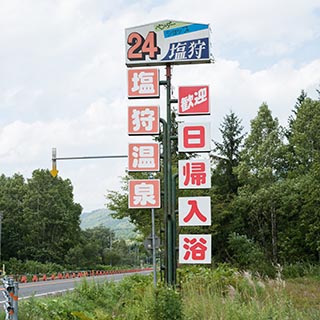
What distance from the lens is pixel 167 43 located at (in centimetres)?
1236

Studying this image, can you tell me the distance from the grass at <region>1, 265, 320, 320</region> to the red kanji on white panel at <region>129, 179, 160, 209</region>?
1638 millimetres

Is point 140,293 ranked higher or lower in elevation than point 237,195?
lower

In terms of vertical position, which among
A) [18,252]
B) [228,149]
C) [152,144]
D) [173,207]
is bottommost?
[18,252]

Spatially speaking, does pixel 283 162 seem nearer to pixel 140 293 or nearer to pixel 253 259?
pixel 253 259

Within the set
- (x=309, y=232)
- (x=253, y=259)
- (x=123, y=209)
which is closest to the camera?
(x=253, y=259)

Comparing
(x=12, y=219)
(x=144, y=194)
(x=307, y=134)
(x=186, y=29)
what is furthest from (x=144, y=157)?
(x=12, y=219)

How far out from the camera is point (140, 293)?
42.1 feet

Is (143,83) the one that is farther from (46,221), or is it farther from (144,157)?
(46,221)

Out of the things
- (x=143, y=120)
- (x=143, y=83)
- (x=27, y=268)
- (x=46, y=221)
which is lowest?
(x=27, y=268)

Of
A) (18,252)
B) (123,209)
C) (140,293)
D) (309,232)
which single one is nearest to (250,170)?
(309,232)

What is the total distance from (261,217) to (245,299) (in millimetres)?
25080

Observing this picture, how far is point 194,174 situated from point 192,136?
79 centimetres

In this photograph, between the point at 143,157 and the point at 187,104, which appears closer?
the point at 143,157

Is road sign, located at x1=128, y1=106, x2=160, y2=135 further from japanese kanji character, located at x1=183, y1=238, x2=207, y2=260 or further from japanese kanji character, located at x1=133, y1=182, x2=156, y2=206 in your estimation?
japanese kanji character, located at x1=183, y1=238, x2=207, y2=260
